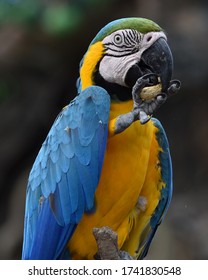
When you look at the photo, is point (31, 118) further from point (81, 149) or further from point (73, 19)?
point (81, 149)

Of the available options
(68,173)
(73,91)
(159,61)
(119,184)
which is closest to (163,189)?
(119,184)

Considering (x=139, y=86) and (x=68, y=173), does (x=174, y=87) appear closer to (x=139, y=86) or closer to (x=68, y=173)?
(x=139, y=86)

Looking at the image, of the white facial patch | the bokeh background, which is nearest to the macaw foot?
the white facial patch

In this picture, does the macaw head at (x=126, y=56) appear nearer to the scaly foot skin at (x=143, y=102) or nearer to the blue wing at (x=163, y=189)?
the scaly foot skin at (x=143, y=102)

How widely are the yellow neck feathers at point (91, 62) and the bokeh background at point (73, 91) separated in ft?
6.20

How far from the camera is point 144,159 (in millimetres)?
2141

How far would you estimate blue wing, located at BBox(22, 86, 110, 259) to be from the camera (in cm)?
208

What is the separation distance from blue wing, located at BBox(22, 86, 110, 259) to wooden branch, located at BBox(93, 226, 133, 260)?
18 centimetres

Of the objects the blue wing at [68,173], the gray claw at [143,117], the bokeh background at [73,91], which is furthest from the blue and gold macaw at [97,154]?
the bokeh background at [73,91]

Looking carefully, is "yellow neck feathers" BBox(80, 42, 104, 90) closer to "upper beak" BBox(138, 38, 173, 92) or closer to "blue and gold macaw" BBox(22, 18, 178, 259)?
"blue and gold macaw" BBox(22, 18, 178, 259)

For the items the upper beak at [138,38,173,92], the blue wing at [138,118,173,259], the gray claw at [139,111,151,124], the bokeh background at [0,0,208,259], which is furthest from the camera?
the bokeh background at [0,0,208,259]

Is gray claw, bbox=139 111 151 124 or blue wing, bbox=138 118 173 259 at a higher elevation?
gray claw, bbox=139 111 151 124

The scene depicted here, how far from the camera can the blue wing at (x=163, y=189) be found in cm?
224

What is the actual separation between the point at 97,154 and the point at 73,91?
2452 millimetres
